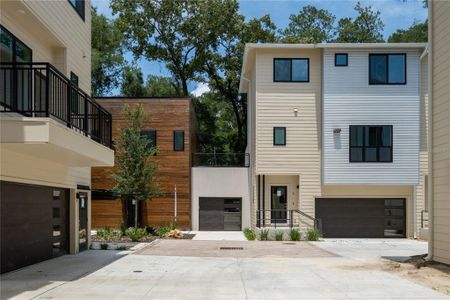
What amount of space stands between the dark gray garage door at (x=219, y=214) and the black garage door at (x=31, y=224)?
14.2 metres

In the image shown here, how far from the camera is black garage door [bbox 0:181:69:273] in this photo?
11.3 m

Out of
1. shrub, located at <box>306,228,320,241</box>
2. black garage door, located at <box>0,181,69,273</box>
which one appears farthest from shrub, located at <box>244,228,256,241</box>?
black garage door, located at <box>0,181,69,273</box>

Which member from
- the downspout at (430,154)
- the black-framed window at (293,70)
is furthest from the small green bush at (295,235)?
the downspout at (430,154)

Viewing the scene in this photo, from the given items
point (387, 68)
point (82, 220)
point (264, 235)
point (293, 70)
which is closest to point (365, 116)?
point (387, 68)

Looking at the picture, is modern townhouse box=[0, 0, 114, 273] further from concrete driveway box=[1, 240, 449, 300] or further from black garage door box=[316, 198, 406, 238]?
black garage door box=[316, 198, 406, 238]

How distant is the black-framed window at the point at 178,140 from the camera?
28.5 metres

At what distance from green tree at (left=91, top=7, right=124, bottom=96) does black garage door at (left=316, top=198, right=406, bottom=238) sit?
73.4 ft

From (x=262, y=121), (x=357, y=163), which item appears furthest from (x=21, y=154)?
(x=357, y=163)

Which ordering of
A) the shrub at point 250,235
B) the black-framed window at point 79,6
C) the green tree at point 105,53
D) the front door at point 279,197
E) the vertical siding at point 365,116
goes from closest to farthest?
the black-framed window at point 79,6 → the shrub at point 250,235 → the vertical siding at point 365,116 → the front door at point 279,197 → the green tree at point 105,53

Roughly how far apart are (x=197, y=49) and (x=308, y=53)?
15.5 m

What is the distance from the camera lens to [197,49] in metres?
39.3

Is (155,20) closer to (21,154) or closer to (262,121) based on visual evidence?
(262,121)

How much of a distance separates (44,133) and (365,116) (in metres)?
17.8

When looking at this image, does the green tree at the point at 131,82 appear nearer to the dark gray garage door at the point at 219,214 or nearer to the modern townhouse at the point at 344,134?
the dark gray garage door at the point at 219,214
